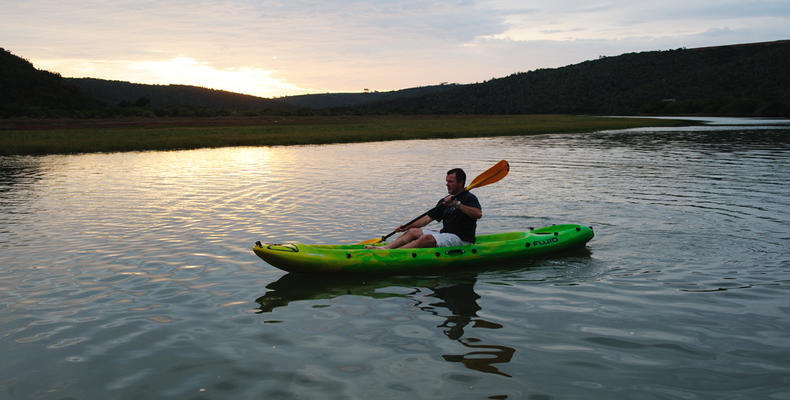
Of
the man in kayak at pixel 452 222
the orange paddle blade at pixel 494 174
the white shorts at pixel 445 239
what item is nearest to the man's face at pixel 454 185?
the man in kayak at pixel 452 222

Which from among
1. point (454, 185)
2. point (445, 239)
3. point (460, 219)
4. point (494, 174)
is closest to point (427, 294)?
point (445, 239)

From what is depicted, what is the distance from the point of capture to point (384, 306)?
7.25 meters

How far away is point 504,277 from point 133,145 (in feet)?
100

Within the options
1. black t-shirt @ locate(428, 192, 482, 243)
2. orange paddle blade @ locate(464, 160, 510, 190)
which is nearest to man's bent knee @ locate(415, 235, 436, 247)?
black t-shirt @ locate(428, 192, 482, 243)

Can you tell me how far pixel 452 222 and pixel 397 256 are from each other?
1272 mm

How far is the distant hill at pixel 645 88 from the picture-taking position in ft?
303

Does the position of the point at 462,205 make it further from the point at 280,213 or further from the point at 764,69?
the point at 764,69

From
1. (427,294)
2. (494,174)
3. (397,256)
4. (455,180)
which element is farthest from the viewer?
(494,174)

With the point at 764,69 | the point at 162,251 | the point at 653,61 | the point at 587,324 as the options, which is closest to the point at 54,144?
the point at 162,251

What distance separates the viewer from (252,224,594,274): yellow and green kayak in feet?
27.0

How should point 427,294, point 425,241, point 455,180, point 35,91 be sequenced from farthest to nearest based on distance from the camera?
point 35,91, point 455,180, point 425,241, point 427,294

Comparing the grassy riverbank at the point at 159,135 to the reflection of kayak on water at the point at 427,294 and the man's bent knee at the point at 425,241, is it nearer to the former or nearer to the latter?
the reflection of kayak on water at the point at 427,294

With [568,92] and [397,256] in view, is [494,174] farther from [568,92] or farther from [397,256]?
[568,92]

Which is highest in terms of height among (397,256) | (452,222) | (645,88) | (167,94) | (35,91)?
(167,94)
